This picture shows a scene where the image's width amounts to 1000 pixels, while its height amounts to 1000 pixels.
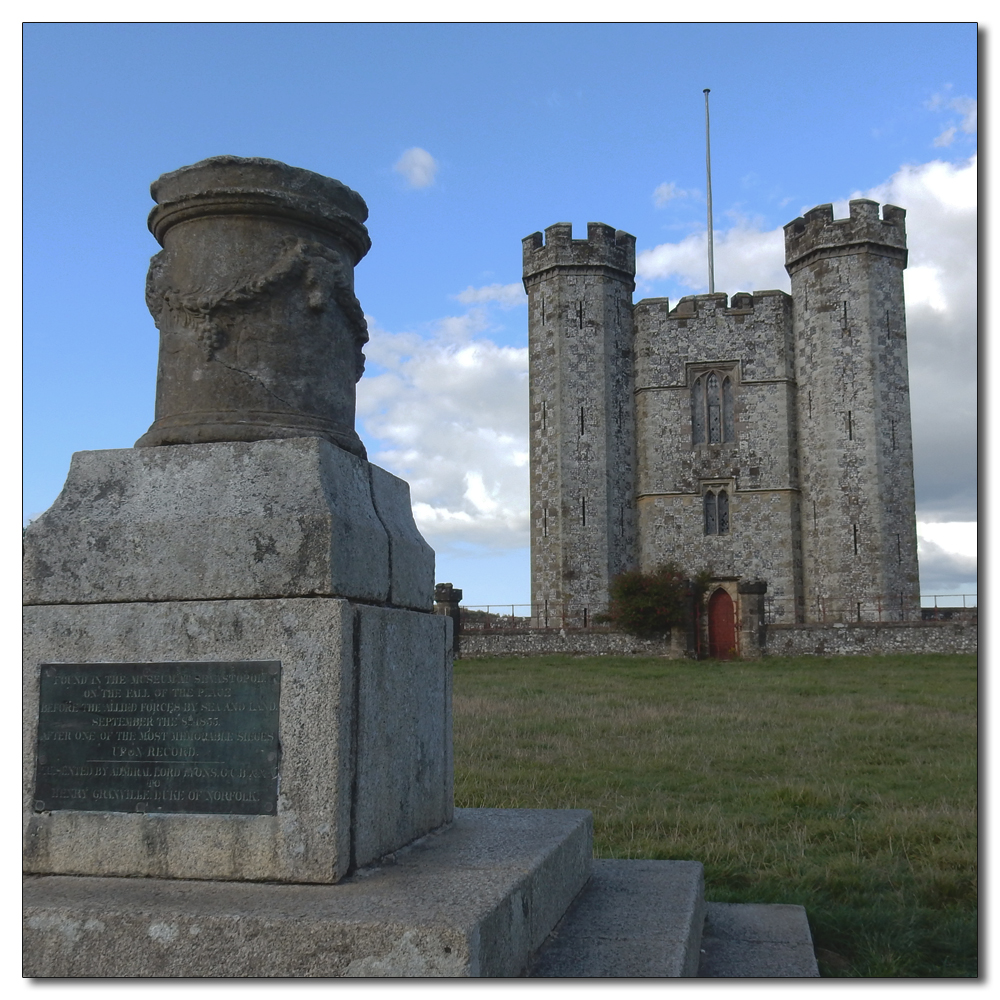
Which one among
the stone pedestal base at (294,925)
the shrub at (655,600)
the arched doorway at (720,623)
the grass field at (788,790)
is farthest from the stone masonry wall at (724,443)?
the stone pedestal base at (294,925)

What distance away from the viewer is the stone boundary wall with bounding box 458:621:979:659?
2664 centimetres

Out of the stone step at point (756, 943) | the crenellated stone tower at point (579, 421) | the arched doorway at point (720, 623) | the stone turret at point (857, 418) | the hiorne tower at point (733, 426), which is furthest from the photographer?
the crenellated stone tower at point (579, 421)

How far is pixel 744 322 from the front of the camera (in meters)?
34.1

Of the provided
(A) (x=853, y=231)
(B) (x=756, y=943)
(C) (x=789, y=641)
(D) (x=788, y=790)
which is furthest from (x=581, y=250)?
(B) (x=756, y=943)

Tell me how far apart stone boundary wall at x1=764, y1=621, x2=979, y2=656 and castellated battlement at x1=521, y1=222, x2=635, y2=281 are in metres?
13.7

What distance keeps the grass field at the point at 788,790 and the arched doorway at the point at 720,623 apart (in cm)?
1188

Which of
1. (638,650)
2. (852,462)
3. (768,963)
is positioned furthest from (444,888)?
(852,462)

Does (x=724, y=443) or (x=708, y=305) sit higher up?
(x=708, y=305)

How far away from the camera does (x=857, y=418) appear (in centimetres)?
3150

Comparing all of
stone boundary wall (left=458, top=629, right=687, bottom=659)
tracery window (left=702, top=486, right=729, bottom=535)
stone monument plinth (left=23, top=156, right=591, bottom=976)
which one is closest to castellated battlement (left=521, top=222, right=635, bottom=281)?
tracery window (left=702, top=486, right=729, bottom=535)

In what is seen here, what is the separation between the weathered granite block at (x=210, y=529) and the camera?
3.39 metres

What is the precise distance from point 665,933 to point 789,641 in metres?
25.2

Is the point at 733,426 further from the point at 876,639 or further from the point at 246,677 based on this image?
the point at 246,677

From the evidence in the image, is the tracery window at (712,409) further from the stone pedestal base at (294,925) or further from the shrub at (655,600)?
the stone pedestal base at (294,925)
